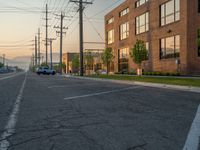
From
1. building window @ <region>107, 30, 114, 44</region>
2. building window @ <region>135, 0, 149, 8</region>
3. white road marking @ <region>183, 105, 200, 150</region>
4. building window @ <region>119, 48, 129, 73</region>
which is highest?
building window @ <region>135, 0, 149, 8</region>

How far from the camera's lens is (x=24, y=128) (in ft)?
22.9

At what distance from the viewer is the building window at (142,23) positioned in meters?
47.6

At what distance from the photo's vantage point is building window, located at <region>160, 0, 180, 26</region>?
38.4m

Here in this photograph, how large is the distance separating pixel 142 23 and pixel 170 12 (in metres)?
9.42

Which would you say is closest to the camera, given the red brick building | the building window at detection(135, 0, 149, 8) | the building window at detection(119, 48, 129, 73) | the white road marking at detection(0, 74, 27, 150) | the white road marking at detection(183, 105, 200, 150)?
the white road marking at detection(183, 105, 200, 150)

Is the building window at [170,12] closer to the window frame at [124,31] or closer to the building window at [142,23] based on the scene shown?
the building window at [142,23]

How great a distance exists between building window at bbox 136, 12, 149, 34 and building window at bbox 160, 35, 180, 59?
20.2ft

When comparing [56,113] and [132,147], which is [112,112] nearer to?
[56,113]

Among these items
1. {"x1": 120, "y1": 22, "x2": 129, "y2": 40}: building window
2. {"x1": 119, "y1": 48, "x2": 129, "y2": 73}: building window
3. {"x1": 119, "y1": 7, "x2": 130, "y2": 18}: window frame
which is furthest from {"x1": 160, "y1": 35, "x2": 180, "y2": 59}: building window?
{"x1": 119, "y1": 7, "x2": 130, "y2": 18}: window frame

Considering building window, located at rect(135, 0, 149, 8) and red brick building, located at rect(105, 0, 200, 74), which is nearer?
red brick building, located at rect(105, 0, 200, 74)

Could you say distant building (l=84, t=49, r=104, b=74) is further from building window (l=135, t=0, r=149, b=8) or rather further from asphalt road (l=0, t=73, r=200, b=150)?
asphalt road (l=0, t=73, r=200, b=150)

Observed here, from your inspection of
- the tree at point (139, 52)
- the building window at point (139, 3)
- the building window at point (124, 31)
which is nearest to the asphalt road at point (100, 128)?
the tree at point (139, 52)

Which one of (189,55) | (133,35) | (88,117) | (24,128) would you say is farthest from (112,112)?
(133,35)

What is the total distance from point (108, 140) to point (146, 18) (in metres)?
43.4
